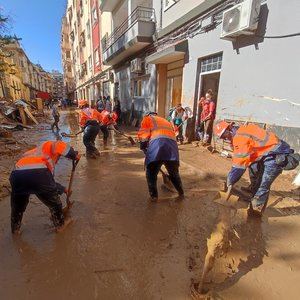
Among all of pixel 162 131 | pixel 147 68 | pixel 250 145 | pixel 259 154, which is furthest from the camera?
pixel 147 68

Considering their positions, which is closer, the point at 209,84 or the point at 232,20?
the point at 232,20

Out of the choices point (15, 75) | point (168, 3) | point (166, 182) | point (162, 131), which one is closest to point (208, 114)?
point (166, 182)

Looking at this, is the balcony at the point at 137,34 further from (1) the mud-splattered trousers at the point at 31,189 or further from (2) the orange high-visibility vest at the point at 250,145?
(1) the mud-splattered trousers at the point at 31,189

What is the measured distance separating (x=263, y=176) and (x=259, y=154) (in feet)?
1.00

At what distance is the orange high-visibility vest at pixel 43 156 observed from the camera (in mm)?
2680

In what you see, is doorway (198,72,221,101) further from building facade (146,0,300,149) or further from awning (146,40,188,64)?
awning (146,40,188,64)

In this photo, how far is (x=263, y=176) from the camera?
3.11 m

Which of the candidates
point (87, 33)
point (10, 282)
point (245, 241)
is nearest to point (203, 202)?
point (245, 241)

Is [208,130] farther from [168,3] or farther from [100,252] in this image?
[100,252]

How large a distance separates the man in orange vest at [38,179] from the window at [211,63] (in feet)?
17.2

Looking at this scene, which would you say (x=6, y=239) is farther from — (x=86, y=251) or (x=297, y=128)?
(x=297, y=128)

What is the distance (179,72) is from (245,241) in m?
7.36

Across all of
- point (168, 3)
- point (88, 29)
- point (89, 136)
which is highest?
point (88, 29)

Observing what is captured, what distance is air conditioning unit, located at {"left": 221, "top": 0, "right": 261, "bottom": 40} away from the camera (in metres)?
4.99
